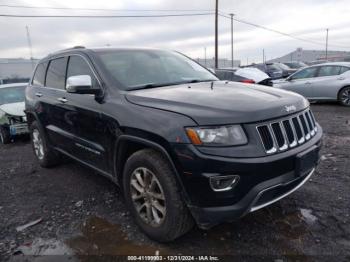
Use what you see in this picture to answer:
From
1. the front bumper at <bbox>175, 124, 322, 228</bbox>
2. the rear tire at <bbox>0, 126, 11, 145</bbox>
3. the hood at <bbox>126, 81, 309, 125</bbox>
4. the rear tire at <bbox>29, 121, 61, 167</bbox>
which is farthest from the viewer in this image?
the rear tire at <bbox>0, 126, 11, 145</bbox>

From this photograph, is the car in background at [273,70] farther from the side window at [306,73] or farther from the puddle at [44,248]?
the puddle at [44,248]

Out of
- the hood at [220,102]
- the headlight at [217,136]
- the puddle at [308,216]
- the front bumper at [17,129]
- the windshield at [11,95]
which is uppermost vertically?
the hood at [220,102]

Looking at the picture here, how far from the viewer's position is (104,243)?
9.94ft

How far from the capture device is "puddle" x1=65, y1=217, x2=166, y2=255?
9.43 feet

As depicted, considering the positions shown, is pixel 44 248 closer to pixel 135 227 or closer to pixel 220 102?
pixel 135 227

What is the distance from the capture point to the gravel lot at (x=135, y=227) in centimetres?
282

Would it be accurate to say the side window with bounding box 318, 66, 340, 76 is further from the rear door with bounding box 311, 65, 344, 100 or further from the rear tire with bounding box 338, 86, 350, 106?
the rear tire with bounding box 338, 86, 350, 106

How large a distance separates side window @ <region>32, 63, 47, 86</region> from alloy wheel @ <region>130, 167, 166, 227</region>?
289 centimetres

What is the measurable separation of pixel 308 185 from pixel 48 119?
375cm

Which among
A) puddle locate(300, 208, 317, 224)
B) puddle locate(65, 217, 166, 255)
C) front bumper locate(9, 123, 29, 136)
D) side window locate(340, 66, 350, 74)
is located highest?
side window locate(340, 66, 350, 74)

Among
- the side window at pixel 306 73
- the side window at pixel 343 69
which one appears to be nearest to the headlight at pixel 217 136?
the side window at pixel 343 69

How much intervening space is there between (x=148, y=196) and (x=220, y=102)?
1090 mm

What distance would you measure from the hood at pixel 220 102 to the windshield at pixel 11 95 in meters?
6.61

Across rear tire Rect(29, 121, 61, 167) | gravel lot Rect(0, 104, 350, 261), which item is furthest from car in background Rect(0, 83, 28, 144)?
gravel lot Rect(0, 104, 350, 261)
